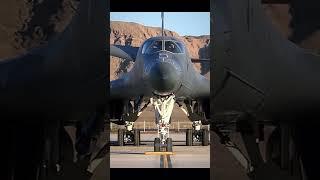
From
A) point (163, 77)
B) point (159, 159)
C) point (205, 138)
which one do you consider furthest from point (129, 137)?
point (163, 77)

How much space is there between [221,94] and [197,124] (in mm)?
20693

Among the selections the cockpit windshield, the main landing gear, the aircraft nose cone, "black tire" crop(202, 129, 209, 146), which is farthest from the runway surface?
the cockpit windshield

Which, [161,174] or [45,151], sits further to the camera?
[161,174]

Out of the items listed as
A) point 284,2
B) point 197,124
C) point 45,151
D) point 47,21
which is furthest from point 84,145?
point 197,124

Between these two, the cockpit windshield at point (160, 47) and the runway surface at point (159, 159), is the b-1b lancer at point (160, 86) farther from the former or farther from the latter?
the runway surface at point (159, 159)

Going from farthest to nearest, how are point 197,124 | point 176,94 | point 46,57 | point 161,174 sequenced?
1. point 197,124
2. point 176,94
3. point 161,174
4. point 46,57

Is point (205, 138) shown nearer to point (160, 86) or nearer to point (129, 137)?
point (129, 137)

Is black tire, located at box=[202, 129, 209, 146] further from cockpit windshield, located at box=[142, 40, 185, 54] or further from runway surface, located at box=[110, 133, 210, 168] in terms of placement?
cockpit windshield, located at box=[142, 40, 185, 54]

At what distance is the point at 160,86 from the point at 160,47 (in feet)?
6.49

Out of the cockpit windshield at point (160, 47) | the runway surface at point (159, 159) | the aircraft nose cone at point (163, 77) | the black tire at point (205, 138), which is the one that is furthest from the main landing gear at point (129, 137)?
the aircraft nose cone at point (163, 77)

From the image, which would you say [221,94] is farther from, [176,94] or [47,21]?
[176,94]

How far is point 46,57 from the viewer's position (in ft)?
15.3

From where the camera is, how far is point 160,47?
20.1 metres

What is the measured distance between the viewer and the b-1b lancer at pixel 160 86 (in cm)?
1878
